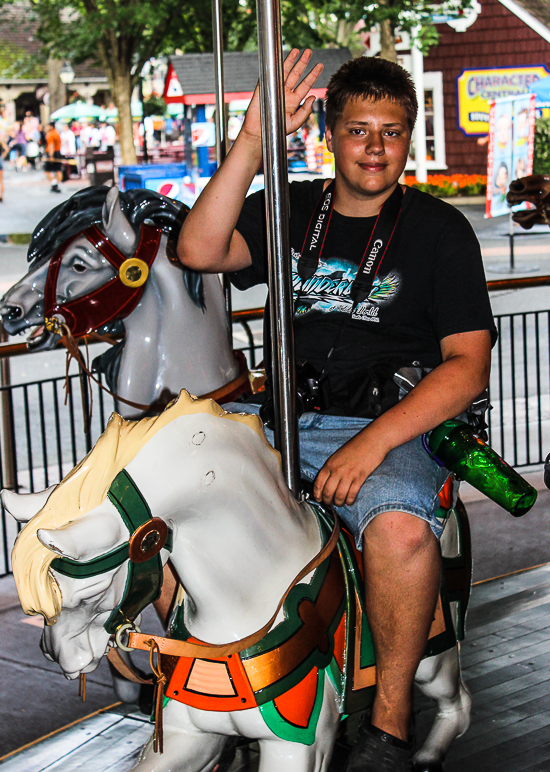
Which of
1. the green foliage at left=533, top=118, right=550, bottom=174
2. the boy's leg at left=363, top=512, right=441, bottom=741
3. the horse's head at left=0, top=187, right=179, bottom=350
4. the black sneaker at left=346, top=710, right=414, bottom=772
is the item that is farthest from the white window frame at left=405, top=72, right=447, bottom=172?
the black sneaker at left=346, top=710, right=414, bottom=772

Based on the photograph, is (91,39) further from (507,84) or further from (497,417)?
(497,417)

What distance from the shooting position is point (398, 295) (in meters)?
2.30

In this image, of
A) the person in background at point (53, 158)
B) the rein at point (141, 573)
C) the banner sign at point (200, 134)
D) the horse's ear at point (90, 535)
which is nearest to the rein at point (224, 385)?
the rein at point (141, 573)

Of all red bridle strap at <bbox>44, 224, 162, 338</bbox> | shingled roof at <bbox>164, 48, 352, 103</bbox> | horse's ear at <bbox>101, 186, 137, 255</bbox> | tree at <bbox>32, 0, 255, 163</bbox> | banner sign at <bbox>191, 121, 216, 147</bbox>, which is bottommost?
red bridle strap at <bbox>44, 224, 162, 338</bbox>

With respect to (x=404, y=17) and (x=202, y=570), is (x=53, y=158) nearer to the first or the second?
(x=404, y=17)

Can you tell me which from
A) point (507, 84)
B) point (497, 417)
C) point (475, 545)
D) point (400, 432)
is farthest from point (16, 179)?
point (400, 432)

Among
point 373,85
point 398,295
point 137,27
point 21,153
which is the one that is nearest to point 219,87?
point 373,85

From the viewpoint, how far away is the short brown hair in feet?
7.37

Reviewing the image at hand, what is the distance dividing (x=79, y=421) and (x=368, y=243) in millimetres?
5954

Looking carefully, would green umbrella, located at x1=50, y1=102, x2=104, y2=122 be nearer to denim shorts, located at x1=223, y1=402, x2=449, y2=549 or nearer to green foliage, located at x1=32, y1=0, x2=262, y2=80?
green foliage, located at x1=32, y1=0, x2=262, y2=80

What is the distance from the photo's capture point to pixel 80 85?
1618 inches

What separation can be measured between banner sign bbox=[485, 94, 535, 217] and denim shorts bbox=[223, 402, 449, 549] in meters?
11.2

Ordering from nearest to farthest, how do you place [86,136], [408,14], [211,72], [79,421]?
[79,421]
[211,72]
[408,14]
[86,136]

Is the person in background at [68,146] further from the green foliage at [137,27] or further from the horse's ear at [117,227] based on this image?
the horse's ear at [117,227]
